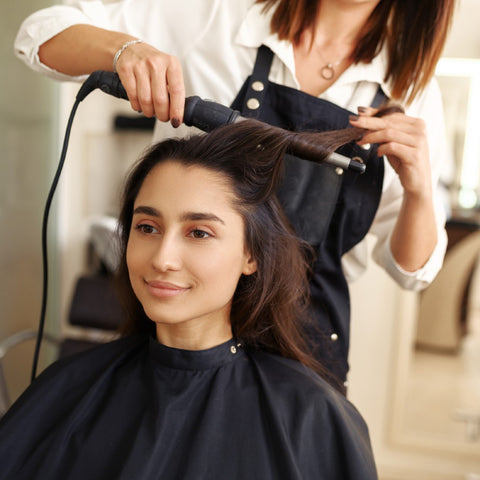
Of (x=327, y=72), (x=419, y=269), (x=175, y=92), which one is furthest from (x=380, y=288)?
(x=175, y=92)

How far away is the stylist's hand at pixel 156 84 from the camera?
3.03 ft

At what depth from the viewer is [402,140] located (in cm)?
100

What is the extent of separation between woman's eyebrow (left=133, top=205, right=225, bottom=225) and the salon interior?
135 centimetres

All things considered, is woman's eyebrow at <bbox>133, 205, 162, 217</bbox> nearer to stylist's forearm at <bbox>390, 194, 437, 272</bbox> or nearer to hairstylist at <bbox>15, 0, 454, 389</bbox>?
hairstylist at <bbox>15, 0, 454, 389</bbox>

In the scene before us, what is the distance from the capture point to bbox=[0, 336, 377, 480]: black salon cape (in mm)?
1020

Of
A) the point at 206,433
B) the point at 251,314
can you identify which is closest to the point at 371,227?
the point at 251,314

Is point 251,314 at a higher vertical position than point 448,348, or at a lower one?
higher

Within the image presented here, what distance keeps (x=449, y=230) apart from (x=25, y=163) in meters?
1.75

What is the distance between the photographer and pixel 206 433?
104 centimetres

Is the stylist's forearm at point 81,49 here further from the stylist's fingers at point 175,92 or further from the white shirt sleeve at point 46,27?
the stylist's fingers at point 175,92

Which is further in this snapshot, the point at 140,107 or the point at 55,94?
the point at 55,94

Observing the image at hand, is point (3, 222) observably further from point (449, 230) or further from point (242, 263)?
point (449, 230)

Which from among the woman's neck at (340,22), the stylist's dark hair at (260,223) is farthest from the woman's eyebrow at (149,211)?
the woman's neck at (340,22)

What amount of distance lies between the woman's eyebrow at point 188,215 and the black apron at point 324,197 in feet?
0.69
